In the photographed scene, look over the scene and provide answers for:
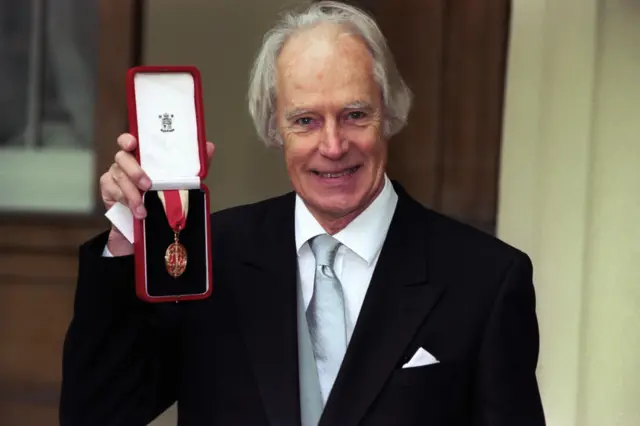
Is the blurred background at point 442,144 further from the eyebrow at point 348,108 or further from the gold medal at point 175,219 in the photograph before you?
the gold medal at point 175,219

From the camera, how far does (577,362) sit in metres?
1.50

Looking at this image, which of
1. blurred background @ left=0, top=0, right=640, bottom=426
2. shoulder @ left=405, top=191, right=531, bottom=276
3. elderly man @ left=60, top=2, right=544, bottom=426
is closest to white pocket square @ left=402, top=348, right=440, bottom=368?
elderly man @ left=60, top=2, right=544, bottom=426

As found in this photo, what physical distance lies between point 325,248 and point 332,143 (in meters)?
0.15

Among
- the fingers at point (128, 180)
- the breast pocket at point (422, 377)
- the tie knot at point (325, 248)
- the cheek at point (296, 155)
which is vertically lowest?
the breast pocket at point (422, 377)

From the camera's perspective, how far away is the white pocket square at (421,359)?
3.13 ft

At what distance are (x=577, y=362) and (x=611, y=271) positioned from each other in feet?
0.62

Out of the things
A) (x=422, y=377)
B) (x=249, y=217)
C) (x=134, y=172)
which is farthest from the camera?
(x=249, y=217)

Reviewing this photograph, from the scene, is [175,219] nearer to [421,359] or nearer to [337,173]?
[337,173]

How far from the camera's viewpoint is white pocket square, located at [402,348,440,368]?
3.13ft

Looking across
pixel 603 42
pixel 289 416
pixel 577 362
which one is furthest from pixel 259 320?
pixel 603 42

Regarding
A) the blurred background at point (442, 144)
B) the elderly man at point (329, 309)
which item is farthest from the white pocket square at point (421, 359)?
the blurred background at point (442, 144)

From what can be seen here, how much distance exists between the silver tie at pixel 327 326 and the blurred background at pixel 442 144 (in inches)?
24.7

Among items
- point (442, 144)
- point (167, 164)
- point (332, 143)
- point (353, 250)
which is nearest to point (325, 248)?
point (353, 250)

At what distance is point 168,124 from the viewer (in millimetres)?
877
